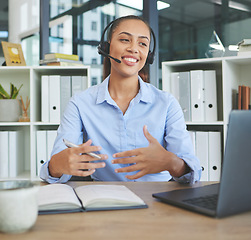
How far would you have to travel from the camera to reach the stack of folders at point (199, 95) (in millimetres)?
2307

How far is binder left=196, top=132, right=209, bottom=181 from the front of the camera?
2.28m

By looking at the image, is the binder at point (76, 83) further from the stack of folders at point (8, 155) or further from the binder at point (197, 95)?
the binder at point (197, 95)

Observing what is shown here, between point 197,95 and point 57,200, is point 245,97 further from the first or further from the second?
point 57,200

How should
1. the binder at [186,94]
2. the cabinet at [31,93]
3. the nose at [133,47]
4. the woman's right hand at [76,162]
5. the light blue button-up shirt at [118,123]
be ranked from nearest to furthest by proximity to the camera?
the woman's right hand at [76,162] < the light blue button-up shirt at [118,123] < the nose at [133,47] < the binder at [186,94] < the cabinet at [31,93]

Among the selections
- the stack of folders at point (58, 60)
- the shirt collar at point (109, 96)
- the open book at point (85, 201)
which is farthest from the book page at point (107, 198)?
the stack of folders at point (58, 60)

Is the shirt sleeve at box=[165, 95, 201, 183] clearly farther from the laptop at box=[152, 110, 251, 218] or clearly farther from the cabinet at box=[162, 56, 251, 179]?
the cabinet at box=[162, 56, 251, 179]

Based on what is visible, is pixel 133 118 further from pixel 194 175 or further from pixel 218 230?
pixel 218 230

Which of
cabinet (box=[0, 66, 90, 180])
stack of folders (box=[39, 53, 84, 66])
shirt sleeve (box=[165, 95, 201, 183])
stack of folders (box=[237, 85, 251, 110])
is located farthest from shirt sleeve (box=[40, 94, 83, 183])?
stack of folders (box=[237, 85, 251, 110])

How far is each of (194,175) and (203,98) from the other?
1.25 metres

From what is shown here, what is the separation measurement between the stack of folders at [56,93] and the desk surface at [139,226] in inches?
71.9

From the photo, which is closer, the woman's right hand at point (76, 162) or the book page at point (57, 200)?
the book page at point (57, 200)

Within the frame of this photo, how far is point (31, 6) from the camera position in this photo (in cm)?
421

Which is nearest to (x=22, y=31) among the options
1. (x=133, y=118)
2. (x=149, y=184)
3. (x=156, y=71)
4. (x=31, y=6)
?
(x=31, y=6)

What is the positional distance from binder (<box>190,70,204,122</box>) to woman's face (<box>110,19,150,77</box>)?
81 cm
